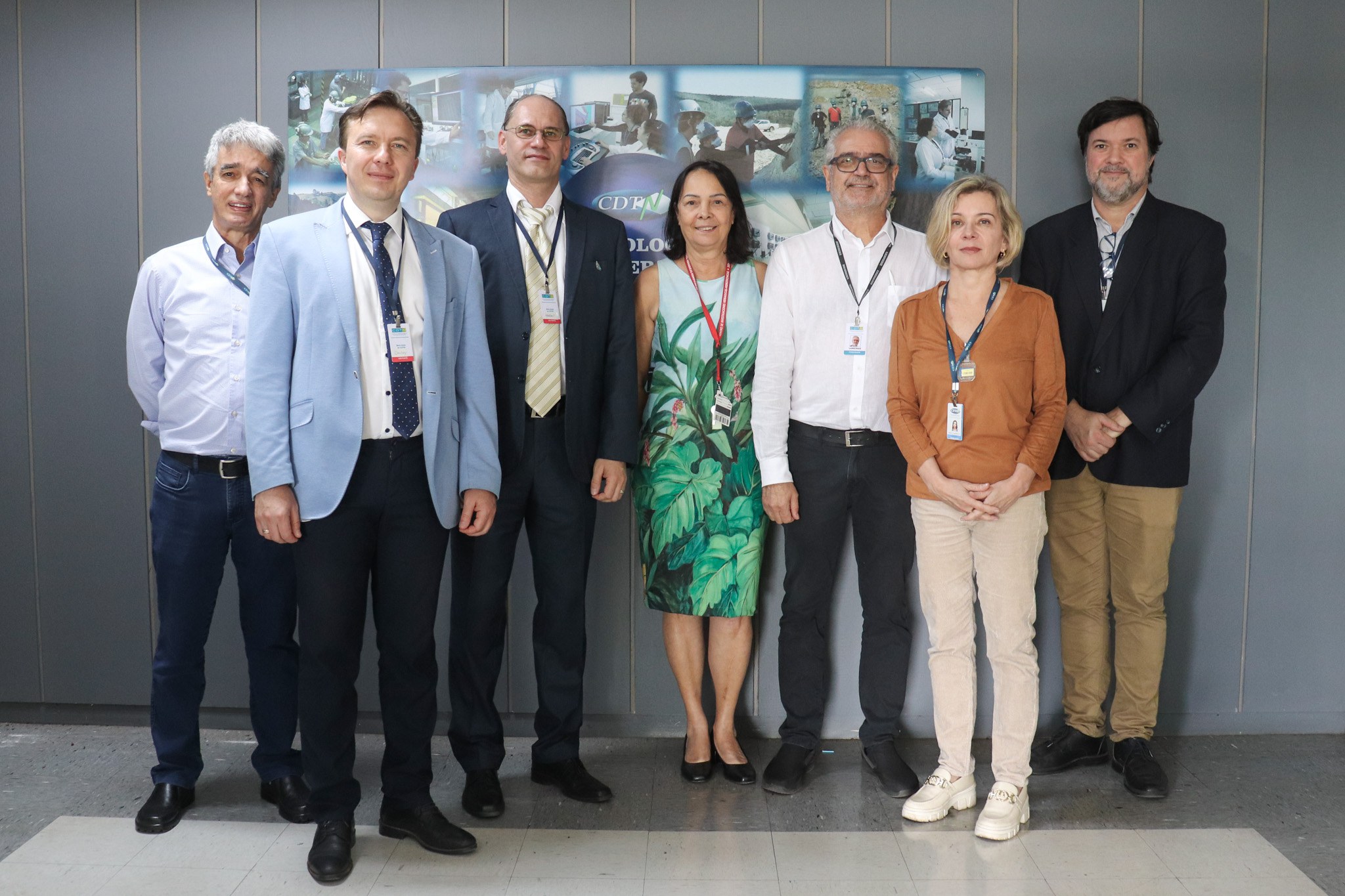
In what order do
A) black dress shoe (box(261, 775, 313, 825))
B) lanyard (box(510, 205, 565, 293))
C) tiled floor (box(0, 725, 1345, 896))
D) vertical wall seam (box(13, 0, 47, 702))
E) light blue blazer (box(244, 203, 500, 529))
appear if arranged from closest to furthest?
1. light blue blazer (box(244, 203, 500, 529))
2. tiled floor (box(0, 725, 1345, 896))
3. black dress shoe (box(261, 775, 313, 825))
4. lanyard (box(510, 205, 565, 293))
5. vertical wall seam (box(13, 0, 47, 702))

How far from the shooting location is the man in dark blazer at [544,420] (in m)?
2.90

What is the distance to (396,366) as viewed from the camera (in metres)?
2.50

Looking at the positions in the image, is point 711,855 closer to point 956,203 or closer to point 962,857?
point 962,857

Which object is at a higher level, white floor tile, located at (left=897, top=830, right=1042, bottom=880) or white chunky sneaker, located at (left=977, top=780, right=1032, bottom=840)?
white chunky sneaker, located at (left=977, top=780, right=1032, bottom=840)

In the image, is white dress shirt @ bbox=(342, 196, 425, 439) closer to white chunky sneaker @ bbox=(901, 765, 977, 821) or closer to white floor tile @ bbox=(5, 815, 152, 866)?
white floor tile @ bbox=(5, 815, 152, 866)

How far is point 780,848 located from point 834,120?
223cm

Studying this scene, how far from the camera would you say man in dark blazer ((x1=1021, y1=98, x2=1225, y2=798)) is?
3.04 metres

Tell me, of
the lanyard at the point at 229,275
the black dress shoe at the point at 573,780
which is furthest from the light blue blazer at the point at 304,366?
the black dress shoe at the point at 573,780

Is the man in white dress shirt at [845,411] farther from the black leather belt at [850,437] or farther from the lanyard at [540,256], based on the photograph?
the lanyard at [540,256]

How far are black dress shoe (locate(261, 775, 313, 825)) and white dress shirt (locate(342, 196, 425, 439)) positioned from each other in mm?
1082

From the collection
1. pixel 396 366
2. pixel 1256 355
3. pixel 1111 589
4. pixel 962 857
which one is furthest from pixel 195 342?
pixel 1256 355

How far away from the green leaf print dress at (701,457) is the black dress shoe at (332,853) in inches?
Result: 42.8

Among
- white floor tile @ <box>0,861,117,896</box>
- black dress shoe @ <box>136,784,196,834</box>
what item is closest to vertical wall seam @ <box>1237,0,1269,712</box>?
black dress shoe @ <box>136,784,196,834</box>

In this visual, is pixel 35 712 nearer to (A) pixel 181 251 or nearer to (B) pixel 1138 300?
(A) pixel 181 251
